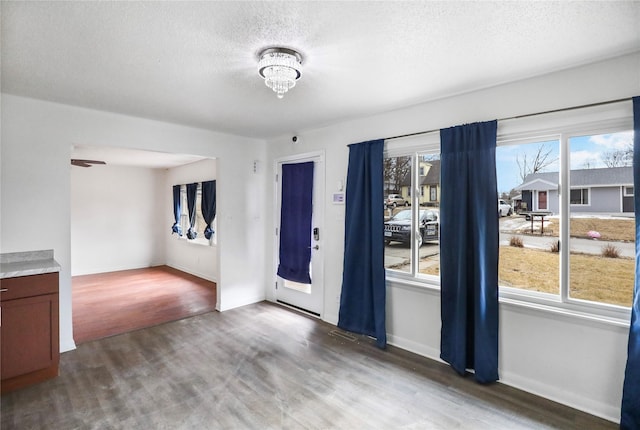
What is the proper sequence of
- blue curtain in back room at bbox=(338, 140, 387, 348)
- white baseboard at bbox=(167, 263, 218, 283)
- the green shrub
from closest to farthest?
the green shrub → blue curtain in back room at bbox=(338, 140, 387, 348) → white baseboard at bbox=(167, 263, 218, 283)

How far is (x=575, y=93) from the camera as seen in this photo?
7.25 ft

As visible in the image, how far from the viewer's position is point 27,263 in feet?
9.00

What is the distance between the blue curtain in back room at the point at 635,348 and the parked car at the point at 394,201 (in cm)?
173

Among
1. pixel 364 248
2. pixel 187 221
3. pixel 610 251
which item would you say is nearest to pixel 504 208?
pixel 610 251

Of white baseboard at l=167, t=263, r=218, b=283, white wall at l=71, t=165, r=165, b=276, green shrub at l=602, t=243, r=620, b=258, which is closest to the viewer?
green shrub at l=602, t=243, r=620, b=258

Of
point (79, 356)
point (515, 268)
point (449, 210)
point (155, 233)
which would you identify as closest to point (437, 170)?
point (449, 210)

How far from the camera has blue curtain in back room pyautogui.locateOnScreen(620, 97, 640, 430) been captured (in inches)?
75.4

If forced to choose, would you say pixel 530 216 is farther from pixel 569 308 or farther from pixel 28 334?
pixel 28 334

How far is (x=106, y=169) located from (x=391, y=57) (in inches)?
280

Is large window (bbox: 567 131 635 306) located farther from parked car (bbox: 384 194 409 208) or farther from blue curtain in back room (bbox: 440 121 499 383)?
parked car (bbox: 384 194 409 208)

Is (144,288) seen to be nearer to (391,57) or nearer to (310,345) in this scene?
(310,345)

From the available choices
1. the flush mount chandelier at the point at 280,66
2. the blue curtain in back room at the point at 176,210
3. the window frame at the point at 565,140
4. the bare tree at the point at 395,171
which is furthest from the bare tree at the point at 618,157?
the blue curtain in back room at the point at 176,210

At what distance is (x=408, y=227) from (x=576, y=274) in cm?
142

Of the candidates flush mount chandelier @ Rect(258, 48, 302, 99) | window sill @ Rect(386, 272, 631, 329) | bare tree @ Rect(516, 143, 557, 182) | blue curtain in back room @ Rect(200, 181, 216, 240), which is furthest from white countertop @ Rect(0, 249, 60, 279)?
bare tree @ Rect(516, 143, 557, 182)
